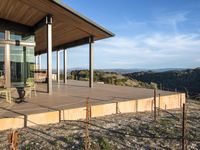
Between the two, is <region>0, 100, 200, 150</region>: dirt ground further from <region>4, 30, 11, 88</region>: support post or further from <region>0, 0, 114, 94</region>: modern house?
<region>4, 30, 11, 88</region>: support post

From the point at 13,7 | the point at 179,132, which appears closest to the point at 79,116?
the point at 179,132

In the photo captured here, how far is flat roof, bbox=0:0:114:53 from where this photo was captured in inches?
431

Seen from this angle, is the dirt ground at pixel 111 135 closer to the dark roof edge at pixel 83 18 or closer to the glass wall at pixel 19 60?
the dark roof edge at pixel 83 18

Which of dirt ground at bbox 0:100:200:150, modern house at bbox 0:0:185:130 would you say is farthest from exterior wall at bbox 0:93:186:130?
dirt ground at bbox 0:100:200:150

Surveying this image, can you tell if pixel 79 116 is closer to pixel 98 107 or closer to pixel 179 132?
pixel 98 107

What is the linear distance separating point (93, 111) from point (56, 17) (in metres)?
6.17

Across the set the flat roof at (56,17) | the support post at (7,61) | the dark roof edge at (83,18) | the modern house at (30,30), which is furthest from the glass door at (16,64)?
the dark roof edge at (83,18)

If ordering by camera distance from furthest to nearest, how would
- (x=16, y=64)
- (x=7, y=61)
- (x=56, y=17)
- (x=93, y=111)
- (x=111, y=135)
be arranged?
(x=16, y=64) → (x=7, y=61) → (x=56, y=17) → (x=93, y=111) → (x=111, y=135)

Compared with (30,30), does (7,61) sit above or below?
below

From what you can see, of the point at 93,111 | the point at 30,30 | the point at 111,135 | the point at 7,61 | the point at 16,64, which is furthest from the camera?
the point at 30,30

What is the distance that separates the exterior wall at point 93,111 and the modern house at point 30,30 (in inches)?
171

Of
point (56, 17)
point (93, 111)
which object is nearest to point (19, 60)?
point (56, 17)

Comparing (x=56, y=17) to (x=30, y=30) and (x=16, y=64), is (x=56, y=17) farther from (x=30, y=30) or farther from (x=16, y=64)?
(x=16, y=64)

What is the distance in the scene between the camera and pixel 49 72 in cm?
1239
